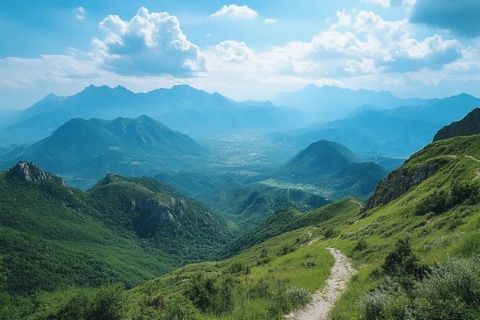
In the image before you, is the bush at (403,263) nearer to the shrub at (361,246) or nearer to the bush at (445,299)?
the bush at (445,299)

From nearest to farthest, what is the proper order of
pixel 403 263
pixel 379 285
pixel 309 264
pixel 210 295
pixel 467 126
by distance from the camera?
1. pixel 379 285
2. pixel 403 263
3. pixel 210 295
4. pixel 309 264
5. pixel 467 126

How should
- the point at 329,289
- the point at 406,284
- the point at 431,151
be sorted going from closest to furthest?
the point at 406,284
the point at 329,289
the point at 431,151

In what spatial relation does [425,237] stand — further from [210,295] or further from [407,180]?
[407,180]

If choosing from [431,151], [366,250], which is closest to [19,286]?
[431,151]

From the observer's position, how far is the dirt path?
906 inches

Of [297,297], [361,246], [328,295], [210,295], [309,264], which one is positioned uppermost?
[210,295]

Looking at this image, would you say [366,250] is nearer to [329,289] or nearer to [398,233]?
[398,233]

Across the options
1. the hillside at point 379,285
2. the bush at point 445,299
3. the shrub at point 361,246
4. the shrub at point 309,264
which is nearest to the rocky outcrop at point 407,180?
the hillside at point 379,285

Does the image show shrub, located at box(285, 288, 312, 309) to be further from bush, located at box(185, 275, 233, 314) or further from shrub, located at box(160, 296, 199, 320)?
shrub, located at box(160, 296, 199, 320)

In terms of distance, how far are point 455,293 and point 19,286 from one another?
216 metres

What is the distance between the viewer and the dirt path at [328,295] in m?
23.0

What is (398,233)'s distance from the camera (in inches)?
1682

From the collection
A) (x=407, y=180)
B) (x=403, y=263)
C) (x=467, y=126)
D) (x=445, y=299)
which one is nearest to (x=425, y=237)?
(x=403, y=263)

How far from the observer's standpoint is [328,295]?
2730 centimetres
